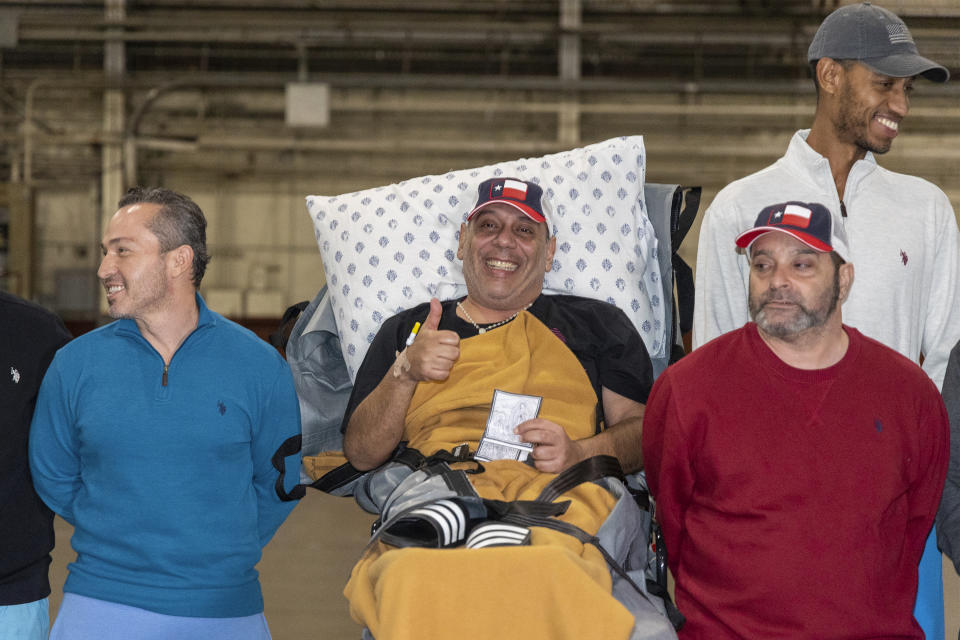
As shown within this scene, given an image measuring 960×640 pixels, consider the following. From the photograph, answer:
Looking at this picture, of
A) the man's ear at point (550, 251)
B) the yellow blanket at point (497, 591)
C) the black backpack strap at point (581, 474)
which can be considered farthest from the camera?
the man's ear at point (550, 251)

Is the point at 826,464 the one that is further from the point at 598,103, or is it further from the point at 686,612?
the point at 598,103

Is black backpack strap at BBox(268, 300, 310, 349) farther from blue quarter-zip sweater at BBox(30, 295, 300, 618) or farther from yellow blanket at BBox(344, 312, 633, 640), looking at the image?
yellow blanket at BBox(344, 312, 633, 640)

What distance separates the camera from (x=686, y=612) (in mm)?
2086

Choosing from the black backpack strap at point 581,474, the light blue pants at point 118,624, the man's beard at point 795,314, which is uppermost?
the man's beard at point 795,314

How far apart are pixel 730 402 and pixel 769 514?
246 mm

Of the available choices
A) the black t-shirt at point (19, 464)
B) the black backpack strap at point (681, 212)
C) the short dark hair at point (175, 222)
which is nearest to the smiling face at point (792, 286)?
the black backpack strap at point (681, 212)

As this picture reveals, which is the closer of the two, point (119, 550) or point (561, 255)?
point (119, 550)

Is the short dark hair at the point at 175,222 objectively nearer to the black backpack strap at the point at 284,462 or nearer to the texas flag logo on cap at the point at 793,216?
the black backpack strap at the point at 284,462

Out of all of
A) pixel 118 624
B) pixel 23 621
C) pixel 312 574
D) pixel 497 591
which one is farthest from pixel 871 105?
pixel 312 574

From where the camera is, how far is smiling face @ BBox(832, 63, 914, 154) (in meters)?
2.62

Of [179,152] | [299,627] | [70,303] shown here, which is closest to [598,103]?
[179,152]

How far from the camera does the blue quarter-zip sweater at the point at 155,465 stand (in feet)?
7.11

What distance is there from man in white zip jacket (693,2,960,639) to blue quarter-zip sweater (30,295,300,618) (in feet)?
4.27

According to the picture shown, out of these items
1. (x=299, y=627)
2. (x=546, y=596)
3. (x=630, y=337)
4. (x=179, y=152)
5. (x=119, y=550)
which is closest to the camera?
(x=546, y=596)
